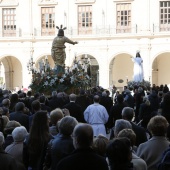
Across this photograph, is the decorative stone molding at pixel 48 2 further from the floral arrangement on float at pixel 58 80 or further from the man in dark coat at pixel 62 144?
the man in dark coat at pixel 62 144

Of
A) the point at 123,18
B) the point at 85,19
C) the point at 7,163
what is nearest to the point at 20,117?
the point at 7,163

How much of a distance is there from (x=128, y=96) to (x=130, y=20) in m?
22.2

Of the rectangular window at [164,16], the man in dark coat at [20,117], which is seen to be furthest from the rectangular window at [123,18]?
the man in dark coat at [20,117]

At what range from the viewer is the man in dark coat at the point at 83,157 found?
4.86m

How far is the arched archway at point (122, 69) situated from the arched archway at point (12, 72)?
29.9 ft

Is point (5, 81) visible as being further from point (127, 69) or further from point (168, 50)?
point (168, 50)

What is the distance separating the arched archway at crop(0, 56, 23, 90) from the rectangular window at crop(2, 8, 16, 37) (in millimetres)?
3485

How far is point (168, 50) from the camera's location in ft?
121

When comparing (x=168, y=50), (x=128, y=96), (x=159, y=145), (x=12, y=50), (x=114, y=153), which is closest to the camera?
(x=114, y=153)

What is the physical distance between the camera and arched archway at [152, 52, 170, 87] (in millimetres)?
40188

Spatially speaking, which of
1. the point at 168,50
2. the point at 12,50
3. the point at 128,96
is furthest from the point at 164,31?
the point at 128,96

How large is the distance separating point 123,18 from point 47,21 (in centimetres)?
669

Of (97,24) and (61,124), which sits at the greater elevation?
(97,24)

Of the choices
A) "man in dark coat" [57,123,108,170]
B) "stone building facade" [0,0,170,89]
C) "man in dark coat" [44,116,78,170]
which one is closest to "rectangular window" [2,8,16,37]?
"stone building facade" [0,0,170,89]
